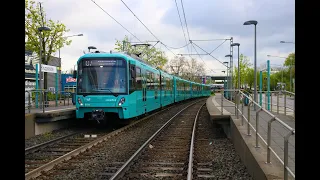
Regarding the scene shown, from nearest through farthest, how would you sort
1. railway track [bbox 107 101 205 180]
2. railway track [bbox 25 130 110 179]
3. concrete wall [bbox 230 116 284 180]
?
concrete wall [bbox 230 116 284 180], railway track [bbox 107 101 205 180], railway track [bbox 25 130 110 179]

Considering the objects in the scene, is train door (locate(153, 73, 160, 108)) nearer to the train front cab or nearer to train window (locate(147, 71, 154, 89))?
the train front cab

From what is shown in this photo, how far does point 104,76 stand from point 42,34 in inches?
638

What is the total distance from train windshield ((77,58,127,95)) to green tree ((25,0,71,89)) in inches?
551

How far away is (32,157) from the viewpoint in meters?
8.95

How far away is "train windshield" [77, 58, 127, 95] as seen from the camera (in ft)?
44.7

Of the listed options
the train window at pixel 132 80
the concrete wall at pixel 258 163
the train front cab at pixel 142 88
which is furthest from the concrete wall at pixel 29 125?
the concrete wall at pixel 258 163

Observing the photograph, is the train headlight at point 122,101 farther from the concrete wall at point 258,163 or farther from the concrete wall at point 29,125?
the concrete wall at point 258,163

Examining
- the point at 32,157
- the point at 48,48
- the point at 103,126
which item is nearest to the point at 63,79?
the point at 48,48

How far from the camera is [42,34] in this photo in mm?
27703

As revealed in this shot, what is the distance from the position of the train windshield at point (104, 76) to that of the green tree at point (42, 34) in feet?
45.9

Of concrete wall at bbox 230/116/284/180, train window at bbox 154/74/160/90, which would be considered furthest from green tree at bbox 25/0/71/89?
concrete wall at bbox 230/116/284/180

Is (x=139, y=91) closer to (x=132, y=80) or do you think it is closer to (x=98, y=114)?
(x=132, y=80)
